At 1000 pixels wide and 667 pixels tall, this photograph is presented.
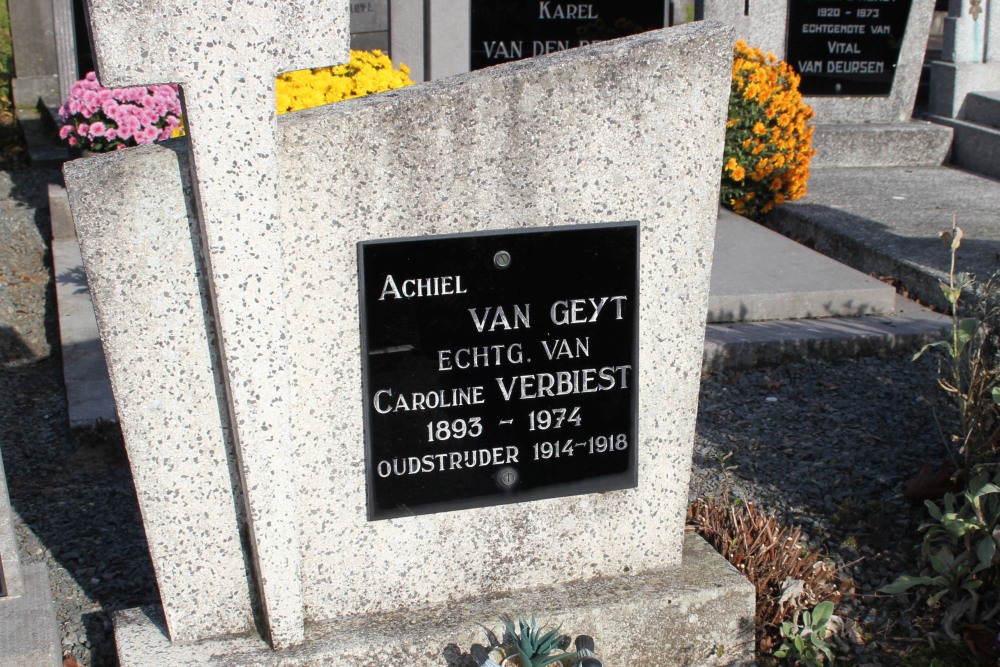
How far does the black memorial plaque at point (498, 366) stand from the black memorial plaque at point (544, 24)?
4.63 m

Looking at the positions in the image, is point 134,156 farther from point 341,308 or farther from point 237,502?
point 237,502

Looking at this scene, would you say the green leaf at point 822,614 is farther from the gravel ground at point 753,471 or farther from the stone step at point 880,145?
the stone step at point 880,145

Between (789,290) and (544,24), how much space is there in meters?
2.96

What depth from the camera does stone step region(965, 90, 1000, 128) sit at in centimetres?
856

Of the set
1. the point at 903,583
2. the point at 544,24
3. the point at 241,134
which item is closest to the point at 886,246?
the point at 544,24

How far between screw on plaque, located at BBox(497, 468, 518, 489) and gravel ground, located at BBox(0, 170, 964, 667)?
3.17 ft

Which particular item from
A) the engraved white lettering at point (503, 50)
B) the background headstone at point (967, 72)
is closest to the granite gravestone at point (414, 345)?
the engraved white lettering at point (503, 50)

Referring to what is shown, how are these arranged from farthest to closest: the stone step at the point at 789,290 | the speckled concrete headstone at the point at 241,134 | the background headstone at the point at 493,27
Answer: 1. the background headstone at the point at 493,27
2. the stone step at the point at 789,290
3. the speckled concrete headstone at the point at 241,134

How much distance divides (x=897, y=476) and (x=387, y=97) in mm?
2209

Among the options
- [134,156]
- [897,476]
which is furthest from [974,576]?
[134,156]

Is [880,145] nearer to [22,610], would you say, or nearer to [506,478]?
[506,478]

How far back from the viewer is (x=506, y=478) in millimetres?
2713

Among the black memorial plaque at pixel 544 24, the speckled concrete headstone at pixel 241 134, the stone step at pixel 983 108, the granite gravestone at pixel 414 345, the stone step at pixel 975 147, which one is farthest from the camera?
the stone step at pixel 983 108

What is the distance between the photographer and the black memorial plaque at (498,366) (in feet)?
8.19
